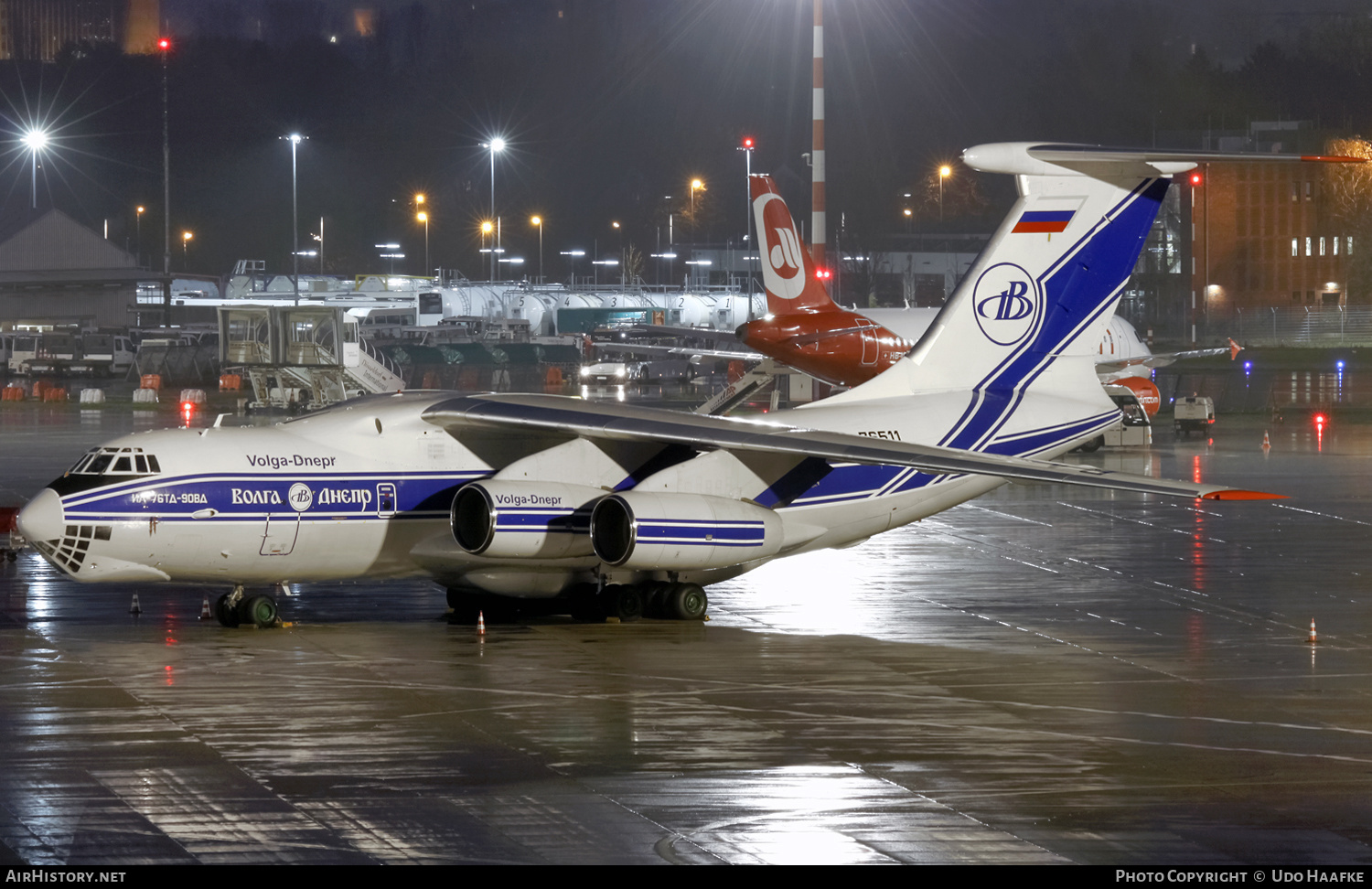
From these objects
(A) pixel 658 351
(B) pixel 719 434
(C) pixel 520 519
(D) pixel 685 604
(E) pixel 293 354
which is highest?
(E) pixel 293 354

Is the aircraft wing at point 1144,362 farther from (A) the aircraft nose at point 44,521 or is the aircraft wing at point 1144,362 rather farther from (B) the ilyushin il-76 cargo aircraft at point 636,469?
(A) the aircraft nose at point 44,521

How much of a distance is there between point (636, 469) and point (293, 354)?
37241 mm

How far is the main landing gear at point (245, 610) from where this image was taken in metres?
17.3

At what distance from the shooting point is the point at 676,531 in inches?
674

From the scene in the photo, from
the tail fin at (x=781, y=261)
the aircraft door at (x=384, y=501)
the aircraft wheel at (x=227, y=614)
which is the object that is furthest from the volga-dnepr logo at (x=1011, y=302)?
the tail fin at (x=781, y=261)

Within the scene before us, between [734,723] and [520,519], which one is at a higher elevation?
[520,519]

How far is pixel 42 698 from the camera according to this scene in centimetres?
1363

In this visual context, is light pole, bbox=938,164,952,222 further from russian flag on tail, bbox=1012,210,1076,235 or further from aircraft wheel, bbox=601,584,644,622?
aircraft wheel, bbox=601,584,644,622

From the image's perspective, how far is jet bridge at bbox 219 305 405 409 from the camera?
53219 millimetres

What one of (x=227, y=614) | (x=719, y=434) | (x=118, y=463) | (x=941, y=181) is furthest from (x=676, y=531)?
(x=941, y=181)

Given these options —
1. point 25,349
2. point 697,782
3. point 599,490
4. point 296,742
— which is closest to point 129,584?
point 599,490

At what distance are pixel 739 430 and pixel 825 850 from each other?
8.20 m

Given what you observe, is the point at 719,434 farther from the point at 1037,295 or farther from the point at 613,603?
the point at 1037,295

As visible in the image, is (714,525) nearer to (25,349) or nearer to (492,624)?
(492,624)
